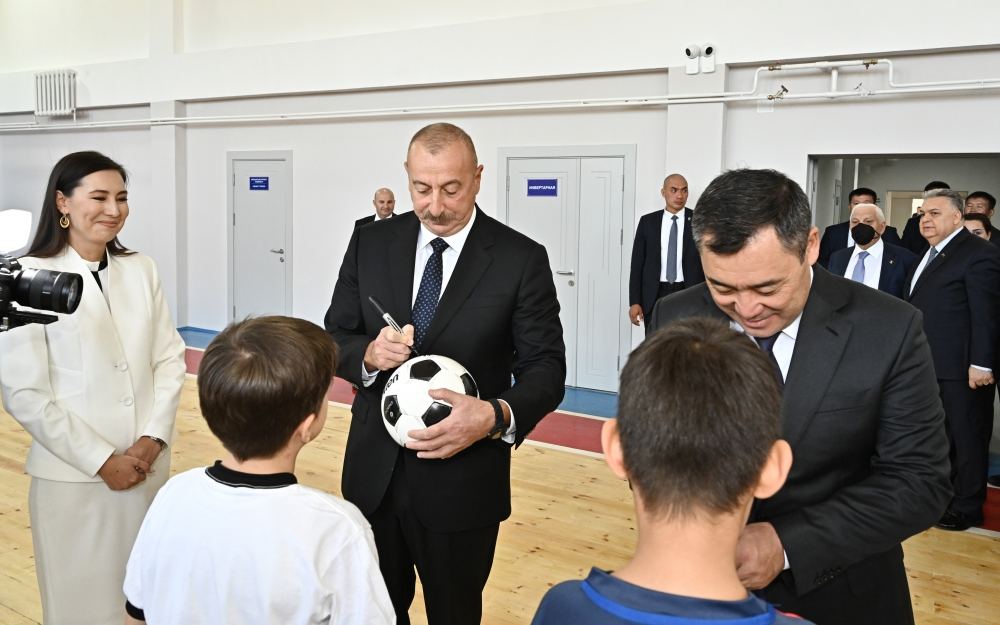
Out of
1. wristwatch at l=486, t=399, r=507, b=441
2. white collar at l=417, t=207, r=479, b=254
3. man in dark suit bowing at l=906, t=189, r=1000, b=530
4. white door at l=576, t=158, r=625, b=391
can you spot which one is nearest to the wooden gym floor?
man in dark suit bowing at l=906, t=189, r=1000, b=530

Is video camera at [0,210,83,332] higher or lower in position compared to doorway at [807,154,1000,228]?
lower

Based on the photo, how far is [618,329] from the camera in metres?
7.70

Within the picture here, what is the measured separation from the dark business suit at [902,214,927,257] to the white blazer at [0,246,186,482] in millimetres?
6586

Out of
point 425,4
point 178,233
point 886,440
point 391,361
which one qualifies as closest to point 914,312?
point 886,440

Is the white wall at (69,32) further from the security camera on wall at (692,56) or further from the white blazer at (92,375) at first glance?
the white blazer at (92,375)

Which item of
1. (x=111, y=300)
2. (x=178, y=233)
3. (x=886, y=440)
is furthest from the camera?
(x=178, y=233)

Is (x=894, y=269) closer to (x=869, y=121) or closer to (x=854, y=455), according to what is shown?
(x=869, y=121)

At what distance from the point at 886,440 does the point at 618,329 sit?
621 cm

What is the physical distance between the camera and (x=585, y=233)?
782cm

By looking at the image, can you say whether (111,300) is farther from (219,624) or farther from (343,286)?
(219,624)

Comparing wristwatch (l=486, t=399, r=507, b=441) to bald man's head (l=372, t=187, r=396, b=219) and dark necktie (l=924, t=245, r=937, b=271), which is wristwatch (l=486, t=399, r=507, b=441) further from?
bald man's head (l=372, t=187, r=396, b=219)

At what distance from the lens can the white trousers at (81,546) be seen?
2379 mm

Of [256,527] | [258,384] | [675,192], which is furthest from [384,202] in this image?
[256,527]

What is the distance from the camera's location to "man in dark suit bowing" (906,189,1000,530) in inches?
174
